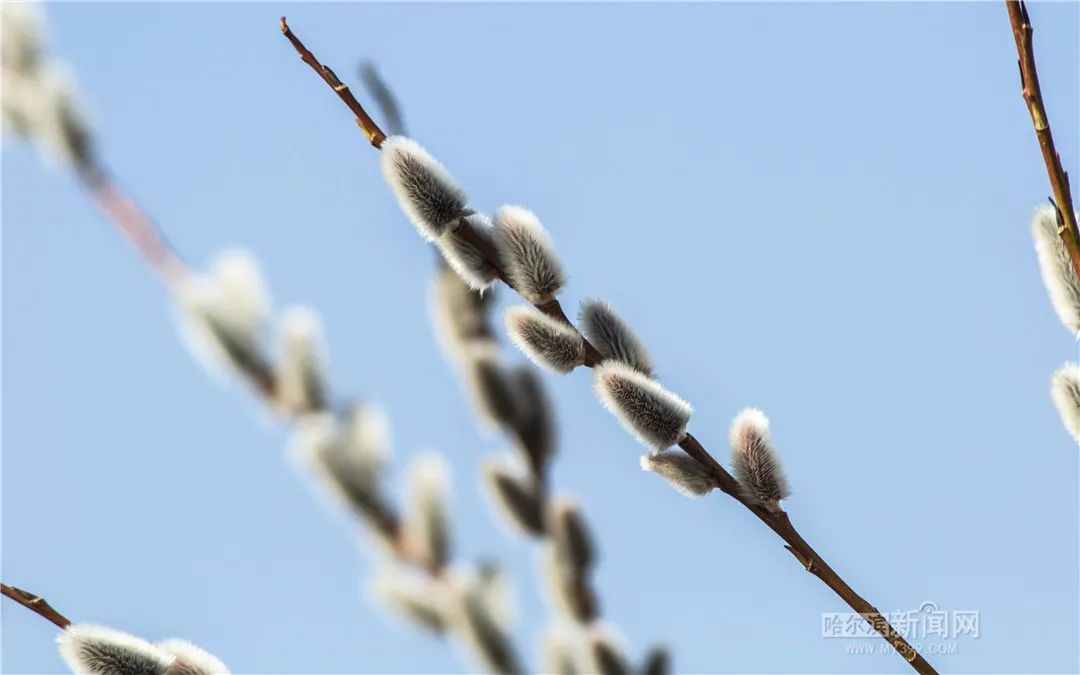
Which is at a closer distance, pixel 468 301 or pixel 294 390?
pixel 294 390

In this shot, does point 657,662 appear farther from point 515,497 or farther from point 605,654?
point 515,497

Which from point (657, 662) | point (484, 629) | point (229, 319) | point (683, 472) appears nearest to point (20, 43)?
point (229, 319)

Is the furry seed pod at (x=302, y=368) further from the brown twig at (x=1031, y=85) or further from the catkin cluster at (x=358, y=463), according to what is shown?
the brown twig at (x=1031, y=85)

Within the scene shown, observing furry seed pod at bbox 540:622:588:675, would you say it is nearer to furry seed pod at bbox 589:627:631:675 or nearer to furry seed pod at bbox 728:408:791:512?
furry seed pod at bbox 589:627:631:675

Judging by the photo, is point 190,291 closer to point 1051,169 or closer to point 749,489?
point 749,489

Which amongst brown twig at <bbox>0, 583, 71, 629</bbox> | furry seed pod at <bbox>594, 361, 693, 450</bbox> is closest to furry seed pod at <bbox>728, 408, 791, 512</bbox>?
furry seed pod at <bbox>594, 361, 693, 450</bbox>

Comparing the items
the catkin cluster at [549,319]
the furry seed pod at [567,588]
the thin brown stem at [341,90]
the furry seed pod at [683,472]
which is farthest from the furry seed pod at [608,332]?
the furry seed pod at [567,588]

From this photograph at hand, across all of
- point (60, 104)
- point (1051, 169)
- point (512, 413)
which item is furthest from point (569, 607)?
point (1051, 169)
